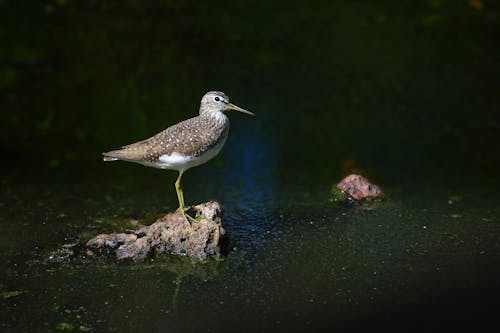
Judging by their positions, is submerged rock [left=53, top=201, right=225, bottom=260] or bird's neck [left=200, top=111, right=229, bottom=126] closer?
submerged rock [left=53, top=201, right=225, bottom=260]

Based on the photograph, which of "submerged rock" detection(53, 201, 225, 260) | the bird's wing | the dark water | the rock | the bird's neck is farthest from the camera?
the rock

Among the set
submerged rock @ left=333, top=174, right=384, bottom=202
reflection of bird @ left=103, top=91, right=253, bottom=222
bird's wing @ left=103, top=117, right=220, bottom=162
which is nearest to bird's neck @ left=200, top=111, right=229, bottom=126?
reflection of bird @ left=103, top=91, right=253, bottom=222

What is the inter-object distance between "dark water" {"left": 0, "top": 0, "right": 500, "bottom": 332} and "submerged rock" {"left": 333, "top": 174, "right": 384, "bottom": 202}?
152 mm

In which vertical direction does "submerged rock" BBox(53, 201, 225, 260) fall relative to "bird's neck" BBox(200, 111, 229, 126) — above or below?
below

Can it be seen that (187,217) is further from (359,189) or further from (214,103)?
(359,189)

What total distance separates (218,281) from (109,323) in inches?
29.4

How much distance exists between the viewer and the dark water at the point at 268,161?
14.6ft

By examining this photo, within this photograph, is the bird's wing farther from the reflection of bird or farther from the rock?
the rock

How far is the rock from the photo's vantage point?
5895 mm

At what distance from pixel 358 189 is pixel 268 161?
1187mm

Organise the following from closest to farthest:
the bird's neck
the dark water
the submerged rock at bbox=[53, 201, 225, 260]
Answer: the dark water → the submerged rock at bbox=[53, 201, 225, 260] → the bird's neck

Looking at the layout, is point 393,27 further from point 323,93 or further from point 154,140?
point 154,140

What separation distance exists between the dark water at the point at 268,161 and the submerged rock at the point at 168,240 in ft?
0.35

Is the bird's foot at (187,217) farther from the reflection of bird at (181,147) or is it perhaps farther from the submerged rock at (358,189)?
the submerged rock at (358,189)
